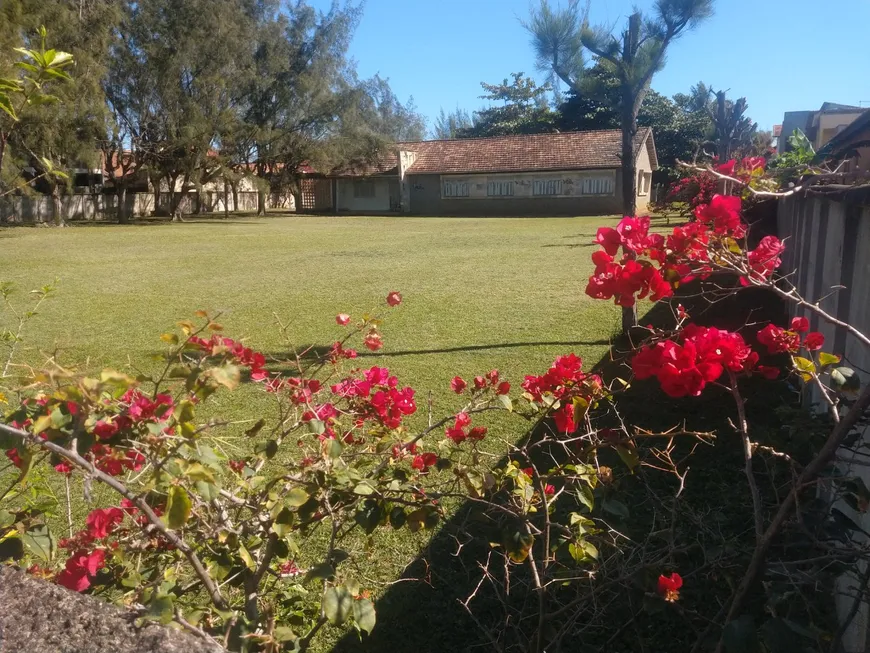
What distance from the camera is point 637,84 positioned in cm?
748

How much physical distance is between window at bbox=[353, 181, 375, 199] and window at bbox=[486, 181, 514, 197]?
733 cm

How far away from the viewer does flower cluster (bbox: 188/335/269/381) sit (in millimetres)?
1506

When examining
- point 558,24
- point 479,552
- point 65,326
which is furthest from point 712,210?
point 65,326

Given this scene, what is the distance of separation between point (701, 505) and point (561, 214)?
109 ft

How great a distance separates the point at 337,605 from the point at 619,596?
167cm

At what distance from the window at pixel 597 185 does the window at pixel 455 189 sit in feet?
20.2

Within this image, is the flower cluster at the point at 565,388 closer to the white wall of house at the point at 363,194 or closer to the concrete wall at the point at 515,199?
the concrete wall at the point at 515,199

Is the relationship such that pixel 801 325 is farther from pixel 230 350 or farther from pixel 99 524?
pixel 99 524

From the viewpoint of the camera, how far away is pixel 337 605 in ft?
4.88

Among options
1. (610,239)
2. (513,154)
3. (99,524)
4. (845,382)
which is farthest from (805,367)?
(513,154)

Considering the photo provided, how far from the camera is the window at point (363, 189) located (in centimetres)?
4131

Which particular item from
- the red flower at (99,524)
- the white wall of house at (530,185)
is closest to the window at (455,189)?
the white wall of house at (530,185)

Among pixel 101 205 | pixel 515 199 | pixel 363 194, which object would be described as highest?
pixel 363 194

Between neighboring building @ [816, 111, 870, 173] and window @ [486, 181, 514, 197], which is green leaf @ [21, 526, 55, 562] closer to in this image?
neighboring building @ [816, 111, 870, 173]
